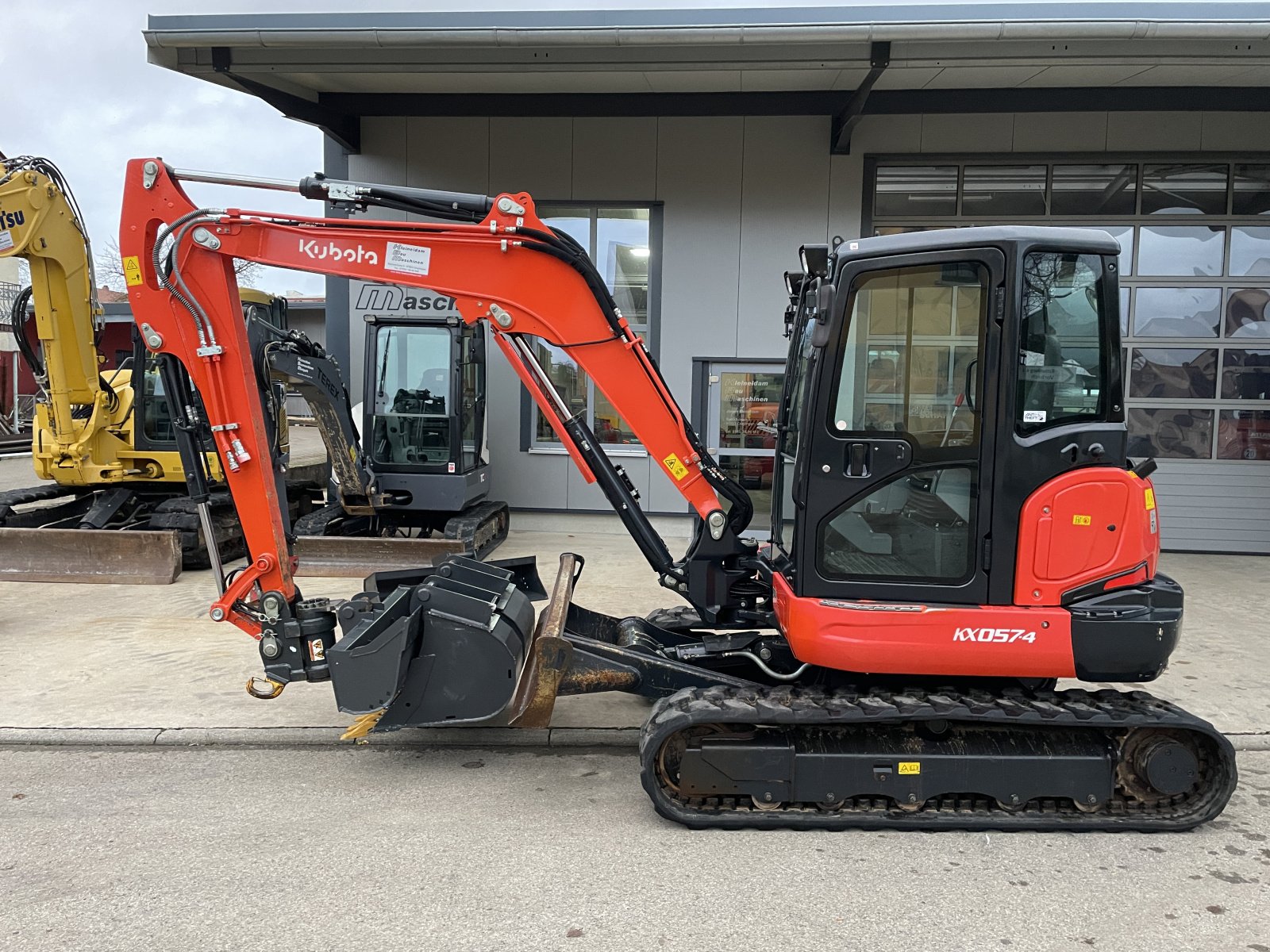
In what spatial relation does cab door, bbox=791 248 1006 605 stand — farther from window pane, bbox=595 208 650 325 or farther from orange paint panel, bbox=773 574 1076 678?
window pane, bbox=595 208 650 325

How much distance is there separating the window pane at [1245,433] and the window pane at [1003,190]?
10.7ft

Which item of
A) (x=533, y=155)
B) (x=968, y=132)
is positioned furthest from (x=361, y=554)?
(x=968, y=132)

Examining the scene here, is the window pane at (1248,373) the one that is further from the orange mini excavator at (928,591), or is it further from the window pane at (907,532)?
the window pane at (907,532)

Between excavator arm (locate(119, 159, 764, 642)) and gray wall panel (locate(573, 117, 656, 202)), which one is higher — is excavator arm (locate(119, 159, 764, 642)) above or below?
below

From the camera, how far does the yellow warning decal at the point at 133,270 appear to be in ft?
13.8

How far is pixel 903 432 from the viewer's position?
3.89m

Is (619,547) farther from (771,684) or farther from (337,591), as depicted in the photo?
(771,684)

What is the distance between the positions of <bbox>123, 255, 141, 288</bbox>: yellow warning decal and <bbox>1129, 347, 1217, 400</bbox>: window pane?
1025 centimetres

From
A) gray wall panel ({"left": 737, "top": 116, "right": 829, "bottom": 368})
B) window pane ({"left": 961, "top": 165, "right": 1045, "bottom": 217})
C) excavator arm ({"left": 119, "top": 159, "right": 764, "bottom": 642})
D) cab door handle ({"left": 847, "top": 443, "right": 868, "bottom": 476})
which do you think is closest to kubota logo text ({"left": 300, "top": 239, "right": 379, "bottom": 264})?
excavator arm ({"left": 119, "top": 159, "right": 764, "bottom": 642})

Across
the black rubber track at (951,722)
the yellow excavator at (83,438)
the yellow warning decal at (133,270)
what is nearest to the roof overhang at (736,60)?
the yellow excavator at (83,438)

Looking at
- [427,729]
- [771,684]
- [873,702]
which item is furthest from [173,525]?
[873,702]

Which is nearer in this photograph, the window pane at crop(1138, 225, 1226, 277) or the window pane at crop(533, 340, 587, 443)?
the window pane at crop(1138, 225, 1226, 277)

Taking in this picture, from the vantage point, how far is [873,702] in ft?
12.8

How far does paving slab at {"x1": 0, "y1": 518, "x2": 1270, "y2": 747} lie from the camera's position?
5.14 meters
